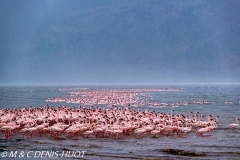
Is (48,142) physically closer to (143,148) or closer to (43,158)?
(43,158)

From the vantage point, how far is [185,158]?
19297 mm

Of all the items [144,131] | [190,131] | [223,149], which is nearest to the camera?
[223,149]

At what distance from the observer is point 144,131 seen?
1017 inches

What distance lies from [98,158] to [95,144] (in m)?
3.91

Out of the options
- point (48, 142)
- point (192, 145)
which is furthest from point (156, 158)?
point (48, 142)

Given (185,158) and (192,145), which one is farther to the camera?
(192,145)

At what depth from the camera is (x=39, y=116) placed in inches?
1230

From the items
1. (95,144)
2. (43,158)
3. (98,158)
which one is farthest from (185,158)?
(43,158)

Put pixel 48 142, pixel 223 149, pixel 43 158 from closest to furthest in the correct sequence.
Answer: pixel 43 158 → pixel 223 149 → pixel 48 142

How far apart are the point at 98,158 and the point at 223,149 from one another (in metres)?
7.98

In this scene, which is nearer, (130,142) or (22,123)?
(130,142)

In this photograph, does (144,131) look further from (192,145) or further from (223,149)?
(223,149)

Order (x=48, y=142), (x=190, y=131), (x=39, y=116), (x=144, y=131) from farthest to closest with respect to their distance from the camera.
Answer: (x=39, y=116) → (x=190, y=131) → (x=144, y=131) → (x=48, y=142)

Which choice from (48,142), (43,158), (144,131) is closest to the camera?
(43,158)
